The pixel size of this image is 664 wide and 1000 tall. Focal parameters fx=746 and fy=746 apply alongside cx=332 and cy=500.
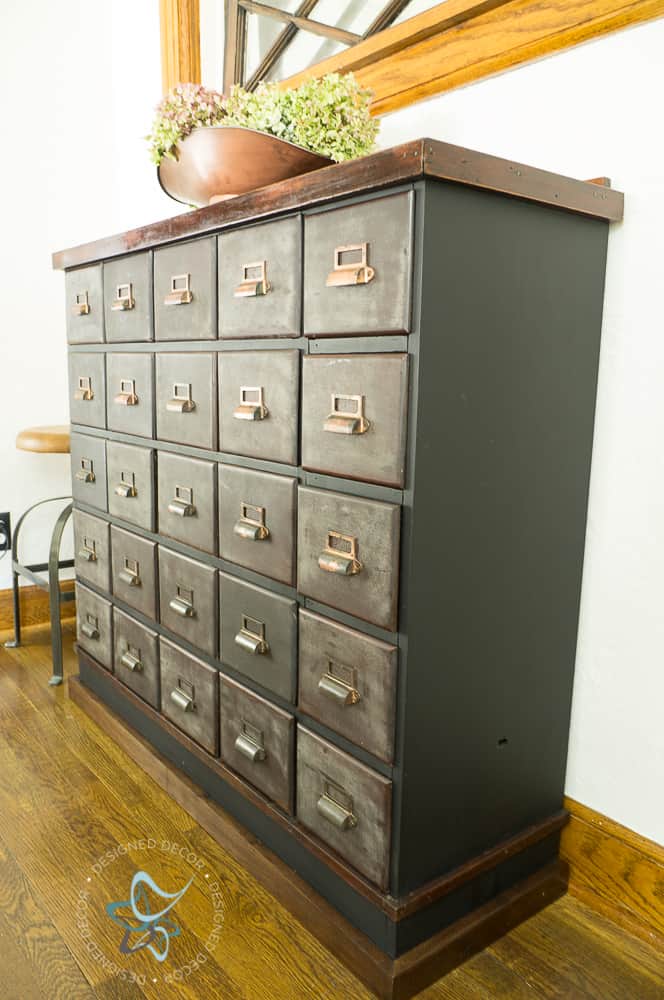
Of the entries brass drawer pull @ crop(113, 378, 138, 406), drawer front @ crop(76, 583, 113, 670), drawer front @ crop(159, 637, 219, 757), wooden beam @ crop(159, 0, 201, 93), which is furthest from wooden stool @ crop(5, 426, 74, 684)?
wooden beam @ crop(159, 0, 201, 93)

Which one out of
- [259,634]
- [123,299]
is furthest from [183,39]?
[259,634]

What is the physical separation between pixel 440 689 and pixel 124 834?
86 cm

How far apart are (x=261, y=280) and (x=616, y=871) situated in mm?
1247

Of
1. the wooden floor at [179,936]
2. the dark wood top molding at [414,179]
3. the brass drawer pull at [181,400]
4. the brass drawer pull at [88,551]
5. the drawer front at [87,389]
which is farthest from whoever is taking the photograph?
the brass drawer pull at [88,551]

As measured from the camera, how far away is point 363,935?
124cm

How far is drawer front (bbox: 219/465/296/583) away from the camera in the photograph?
1310mm

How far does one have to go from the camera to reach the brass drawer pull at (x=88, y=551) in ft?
6.75

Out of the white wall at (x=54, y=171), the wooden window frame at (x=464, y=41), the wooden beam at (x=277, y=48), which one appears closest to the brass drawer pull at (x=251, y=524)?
the wooden window frame at (x=464, y=41)

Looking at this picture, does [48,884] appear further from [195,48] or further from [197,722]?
[195,48]

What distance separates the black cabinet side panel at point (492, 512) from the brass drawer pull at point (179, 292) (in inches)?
25.8

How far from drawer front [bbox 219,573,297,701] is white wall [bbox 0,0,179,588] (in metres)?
1.56

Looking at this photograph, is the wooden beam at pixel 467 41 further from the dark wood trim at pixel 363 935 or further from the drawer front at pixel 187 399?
the dark wood trim at pixel 363 935

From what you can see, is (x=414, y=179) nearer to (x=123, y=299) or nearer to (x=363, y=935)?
(x=123, y=299)

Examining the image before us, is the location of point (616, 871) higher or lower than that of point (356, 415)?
lower
